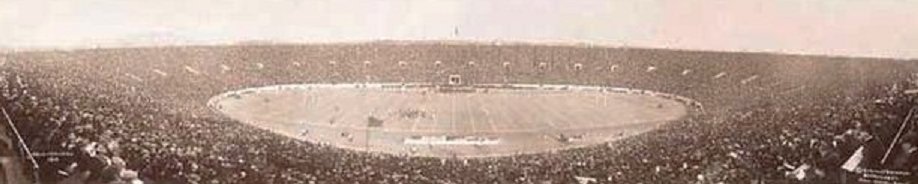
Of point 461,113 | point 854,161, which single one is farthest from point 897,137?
point 461,113

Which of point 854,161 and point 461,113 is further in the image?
point 461,113

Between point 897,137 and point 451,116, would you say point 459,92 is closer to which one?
point 451,116

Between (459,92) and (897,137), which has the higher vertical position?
(459,92)

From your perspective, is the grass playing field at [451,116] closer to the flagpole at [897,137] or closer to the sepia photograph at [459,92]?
the sepia photograph at [459,92]

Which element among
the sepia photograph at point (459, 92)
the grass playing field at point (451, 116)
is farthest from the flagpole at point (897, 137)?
the grass playing field at point (451, 116)

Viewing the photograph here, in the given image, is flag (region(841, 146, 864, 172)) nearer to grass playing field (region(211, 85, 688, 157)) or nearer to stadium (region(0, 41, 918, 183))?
stadium (region(0, 41, 918, 183))

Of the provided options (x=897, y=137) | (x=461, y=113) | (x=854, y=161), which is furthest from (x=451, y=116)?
(x=897, y=137)

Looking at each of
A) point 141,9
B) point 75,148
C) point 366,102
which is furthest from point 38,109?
point 366,102
